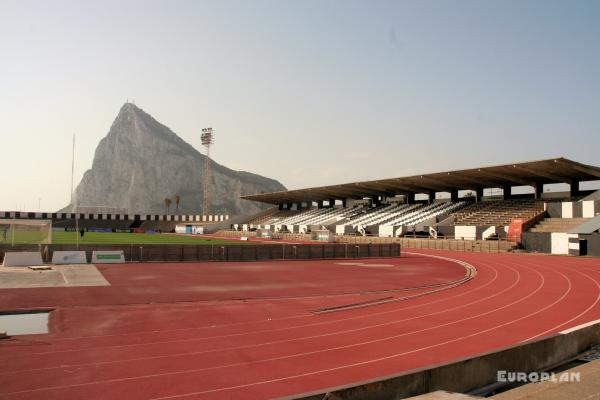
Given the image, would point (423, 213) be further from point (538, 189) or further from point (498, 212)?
point (538, 189)

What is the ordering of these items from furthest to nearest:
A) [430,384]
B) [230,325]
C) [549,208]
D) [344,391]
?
[549,208]
[230,325]
[430,384]
[344,391]

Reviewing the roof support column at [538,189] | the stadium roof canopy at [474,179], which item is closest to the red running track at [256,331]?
the stadium roof canopy at [474,179]

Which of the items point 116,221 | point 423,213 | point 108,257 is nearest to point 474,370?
point 108,257

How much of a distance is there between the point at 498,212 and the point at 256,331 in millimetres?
49486

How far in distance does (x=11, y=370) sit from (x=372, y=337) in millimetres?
7809

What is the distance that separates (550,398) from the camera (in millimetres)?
5988

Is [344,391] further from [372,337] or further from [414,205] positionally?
[414,205]

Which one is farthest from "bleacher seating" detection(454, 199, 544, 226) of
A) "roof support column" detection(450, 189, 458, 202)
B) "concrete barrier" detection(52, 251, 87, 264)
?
"concrete barrier" detection(52, 251, 87, 264)

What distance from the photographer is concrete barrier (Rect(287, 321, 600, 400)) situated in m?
6.02

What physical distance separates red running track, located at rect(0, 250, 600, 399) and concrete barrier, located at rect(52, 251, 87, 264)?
6.28 meters

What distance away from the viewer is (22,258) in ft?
88.5

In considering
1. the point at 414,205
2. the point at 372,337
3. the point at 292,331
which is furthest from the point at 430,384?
the point at 414,205

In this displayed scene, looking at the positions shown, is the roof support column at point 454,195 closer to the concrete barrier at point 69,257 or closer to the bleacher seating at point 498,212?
the bleacher seating at point 498,212

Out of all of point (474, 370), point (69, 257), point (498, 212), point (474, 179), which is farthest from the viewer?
point (474, 179)
